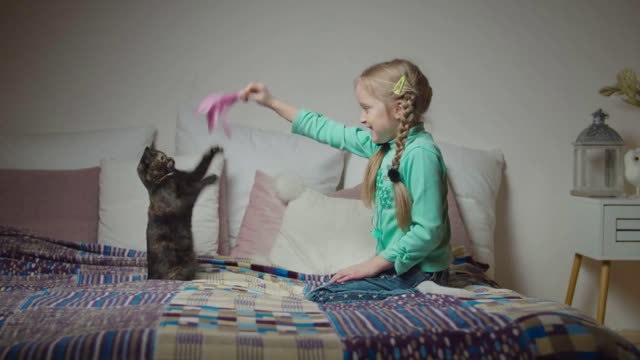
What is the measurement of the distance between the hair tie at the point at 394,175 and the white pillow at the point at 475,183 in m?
0.85

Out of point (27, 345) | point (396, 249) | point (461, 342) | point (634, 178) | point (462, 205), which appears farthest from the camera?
point (634, 178)

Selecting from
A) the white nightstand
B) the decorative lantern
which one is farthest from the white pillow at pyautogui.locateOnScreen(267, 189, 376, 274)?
the decorative lantern

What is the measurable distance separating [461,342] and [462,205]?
129 cm

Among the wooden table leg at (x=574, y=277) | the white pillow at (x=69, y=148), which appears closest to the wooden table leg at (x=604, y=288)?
the wooden table leg at (x=574, y=277)

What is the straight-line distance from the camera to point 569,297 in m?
2.71

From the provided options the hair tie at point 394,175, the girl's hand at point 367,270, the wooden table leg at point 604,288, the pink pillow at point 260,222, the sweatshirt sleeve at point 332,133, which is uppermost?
the sweatshirt sleeve at point 332,133

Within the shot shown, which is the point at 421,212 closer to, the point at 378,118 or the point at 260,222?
the point at 378,118

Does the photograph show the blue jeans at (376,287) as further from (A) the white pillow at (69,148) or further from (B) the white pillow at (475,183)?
(A) the white pillow at (69,148)

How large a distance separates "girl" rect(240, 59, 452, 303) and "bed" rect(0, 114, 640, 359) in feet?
0.29

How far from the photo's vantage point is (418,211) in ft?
5.21

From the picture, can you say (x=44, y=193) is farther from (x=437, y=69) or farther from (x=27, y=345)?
(x=437, y=69)

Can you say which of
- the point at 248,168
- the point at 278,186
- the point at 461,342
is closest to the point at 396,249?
the point at 461,342

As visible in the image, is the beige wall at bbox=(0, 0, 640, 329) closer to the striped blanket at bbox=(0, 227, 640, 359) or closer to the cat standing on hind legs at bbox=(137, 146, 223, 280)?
the cat standing on hind legs at bbox=(137, 146, 223, 280)

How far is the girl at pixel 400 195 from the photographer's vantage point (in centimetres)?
158
